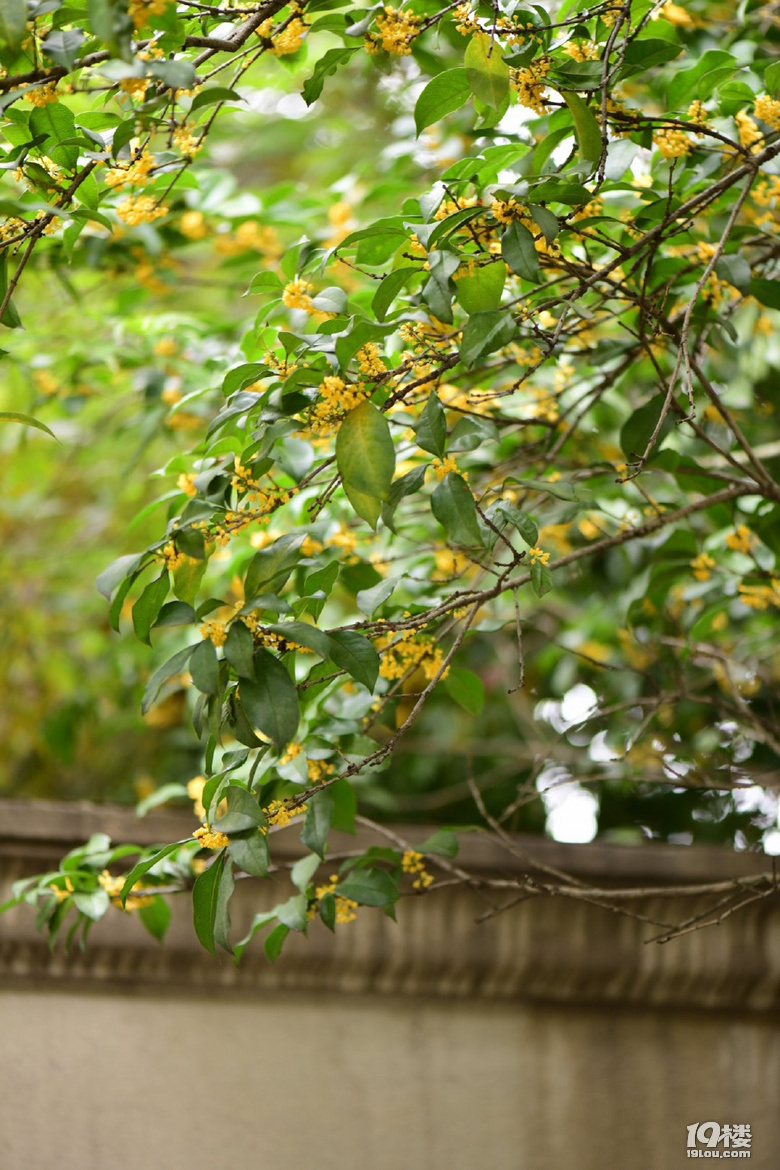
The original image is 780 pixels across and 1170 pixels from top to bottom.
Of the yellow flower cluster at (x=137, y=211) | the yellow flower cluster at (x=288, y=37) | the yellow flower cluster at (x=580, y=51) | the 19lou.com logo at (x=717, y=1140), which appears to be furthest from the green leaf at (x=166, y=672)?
the 19lou.com logo at (x=717, y=1140)

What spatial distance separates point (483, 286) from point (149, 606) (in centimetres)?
40

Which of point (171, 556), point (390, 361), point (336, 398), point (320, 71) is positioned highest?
point (320, 71)

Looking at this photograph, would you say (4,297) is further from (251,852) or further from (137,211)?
(251,852)

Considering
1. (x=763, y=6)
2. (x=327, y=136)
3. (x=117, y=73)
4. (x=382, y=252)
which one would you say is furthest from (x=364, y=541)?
(x=327, y=136)

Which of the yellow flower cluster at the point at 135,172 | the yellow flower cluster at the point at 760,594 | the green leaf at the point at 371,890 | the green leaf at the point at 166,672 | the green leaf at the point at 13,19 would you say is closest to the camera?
the green leaf at the point at 13,19

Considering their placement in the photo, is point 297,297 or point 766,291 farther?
point 766,291

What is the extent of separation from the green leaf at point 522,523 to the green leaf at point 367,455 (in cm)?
14

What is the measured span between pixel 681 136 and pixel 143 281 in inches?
42.2

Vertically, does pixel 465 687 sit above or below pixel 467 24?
below

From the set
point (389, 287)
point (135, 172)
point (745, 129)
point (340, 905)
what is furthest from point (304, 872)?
point (745, 129)

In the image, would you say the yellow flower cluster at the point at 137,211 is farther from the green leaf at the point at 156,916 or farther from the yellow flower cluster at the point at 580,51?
the green leaf at the point at 156,916

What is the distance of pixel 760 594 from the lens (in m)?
1.32

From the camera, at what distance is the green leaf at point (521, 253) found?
2.84 ft

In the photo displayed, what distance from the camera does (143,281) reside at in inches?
71.7
